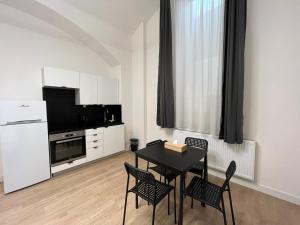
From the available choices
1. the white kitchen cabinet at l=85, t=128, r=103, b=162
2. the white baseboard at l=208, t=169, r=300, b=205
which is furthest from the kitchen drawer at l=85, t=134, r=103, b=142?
the white baseboard at l=208, t=169, r=300, b=205

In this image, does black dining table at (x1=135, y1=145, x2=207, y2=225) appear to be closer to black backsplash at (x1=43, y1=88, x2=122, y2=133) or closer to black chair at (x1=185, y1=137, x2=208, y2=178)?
black chair at (x1=185, y1=137, x2=208, y2=178)

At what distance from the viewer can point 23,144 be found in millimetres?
2441

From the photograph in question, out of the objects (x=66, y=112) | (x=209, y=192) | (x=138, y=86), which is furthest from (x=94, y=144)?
(x=209, y=192)

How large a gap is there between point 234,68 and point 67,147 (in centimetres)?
333

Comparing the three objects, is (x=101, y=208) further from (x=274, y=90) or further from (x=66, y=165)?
(x=274, y=90)

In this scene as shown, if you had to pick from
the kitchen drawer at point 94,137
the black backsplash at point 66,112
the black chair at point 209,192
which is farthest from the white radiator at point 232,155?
the black backsplash at point 66,112

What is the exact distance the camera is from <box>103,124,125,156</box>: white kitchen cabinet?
11.9 feet

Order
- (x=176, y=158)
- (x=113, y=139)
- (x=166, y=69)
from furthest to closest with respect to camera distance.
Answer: (x=113, y=139)
(x=166, y=69)
(x=176, y=158)

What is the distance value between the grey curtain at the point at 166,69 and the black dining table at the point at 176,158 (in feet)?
4.06

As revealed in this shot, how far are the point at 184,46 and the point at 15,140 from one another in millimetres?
3378

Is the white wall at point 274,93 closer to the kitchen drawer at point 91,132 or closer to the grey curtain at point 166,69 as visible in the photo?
the grey curtain at point 166,69

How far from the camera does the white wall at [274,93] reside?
6.82ft

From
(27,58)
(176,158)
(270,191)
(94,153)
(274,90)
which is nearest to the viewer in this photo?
(176,158)

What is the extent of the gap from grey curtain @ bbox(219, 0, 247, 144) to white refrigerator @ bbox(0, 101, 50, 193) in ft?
10.2
